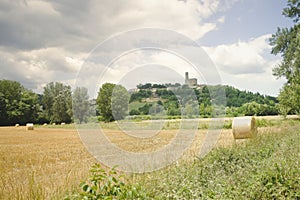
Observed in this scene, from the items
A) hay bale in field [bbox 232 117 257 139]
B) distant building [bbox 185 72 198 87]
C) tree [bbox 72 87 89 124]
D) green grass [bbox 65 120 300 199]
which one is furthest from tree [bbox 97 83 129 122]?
hay bale in field [bbox 232 117 257 139]

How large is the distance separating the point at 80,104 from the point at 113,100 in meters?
1.15

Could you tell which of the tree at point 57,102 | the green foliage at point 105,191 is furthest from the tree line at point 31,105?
the green foliage at point 105,191

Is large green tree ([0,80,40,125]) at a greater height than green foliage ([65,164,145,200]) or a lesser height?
greater

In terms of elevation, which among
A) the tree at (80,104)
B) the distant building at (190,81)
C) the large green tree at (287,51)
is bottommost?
the tree at (80,104)

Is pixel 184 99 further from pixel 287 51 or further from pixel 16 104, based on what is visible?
pixel 16 104

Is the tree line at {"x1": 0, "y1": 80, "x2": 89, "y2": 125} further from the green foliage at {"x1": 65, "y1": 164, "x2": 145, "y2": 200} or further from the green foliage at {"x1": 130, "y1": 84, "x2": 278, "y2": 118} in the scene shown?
the green foliage at {"x1": 65, "y1": 164, "x2": 145, "y2": 200}

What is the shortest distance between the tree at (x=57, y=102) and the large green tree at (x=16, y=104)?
473 centimetres

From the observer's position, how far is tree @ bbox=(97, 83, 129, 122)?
23.1 ft

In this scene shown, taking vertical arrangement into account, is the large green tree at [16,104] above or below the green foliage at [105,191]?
above

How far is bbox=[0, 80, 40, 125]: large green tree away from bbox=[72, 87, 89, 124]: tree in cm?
5343

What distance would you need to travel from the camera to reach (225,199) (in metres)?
3.78

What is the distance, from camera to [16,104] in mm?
58000

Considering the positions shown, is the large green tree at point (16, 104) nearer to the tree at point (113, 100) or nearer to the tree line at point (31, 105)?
the tree line at point (31, 105)

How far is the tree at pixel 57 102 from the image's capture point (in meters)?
64.6
